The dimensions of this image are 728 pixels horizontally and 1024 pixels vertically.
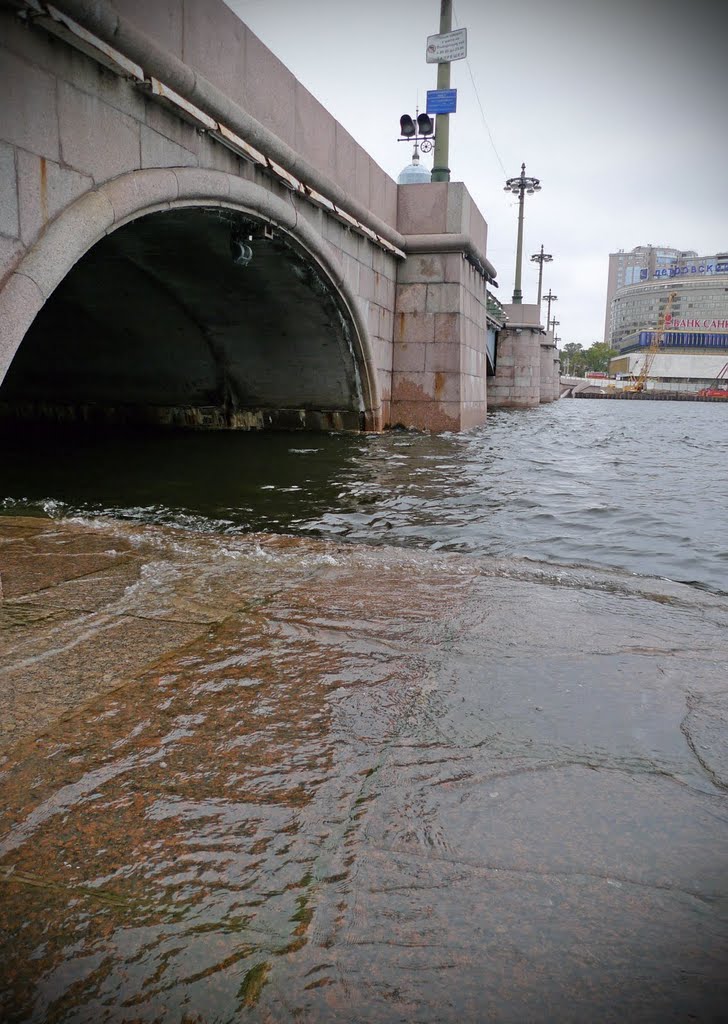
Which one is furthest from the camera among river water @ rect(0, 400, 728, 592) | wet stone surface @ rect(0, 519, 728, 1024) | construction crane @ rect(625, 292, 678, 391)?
construction crane @ rect(625, 292, 678, 391)

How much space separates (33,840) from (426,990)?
29.4 inches

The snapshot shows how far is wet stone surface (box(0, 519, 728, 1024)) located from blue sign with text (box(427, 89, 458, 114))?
12104 mm

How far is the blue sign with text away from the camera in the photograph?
12297 millimetres

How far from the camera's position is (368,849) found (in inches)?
51.1

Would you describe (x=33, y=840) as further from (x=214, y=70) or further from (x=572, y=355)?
(x=572, y=355)

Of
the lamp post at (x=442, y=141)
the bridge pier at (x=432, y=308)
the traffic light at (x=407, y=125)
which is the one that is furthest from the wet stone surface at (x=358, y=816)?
the traffic light at (x=407, y=125)

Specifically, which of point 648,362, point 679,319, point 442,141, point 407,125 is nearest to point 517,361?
point 407,125

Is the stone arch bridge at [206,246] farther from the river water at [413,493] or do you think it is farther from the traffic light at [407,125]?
the traffic light at [407,125]

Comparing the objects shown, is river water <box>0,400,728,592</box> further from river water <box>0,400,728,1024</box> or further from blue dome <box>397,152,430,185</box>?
blue dome <box>397,152,430,185</box>

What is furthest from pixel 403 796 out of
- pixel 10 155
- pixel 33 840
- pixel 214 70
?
pixel 214 70

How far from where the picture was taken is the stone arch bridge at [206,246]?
13.5ft

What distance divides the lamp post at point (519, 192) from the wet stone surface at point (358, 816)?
32.1 metres

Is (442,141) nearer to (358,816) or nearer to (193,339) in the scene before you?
(193,339)

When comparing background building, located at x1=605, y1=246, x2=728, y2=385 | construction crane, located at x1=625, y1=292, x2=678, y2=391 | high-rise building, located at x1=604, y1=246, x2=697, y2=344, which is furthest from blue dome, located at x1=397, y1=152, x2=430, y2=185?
high-rise building, located at x1=604, y1=246, x2=697, y2=344
